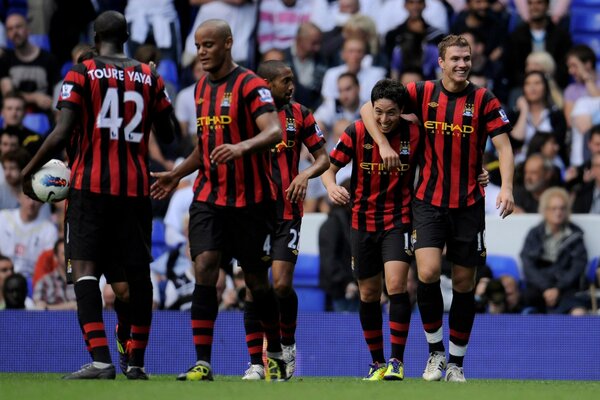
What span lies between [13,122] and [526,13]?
628cm

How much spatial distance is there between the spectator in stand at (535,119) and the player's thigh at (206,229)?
23.8 feet

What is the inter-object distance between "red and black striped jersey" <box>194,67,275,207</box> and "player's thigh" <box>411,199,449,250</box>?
48.8 inches

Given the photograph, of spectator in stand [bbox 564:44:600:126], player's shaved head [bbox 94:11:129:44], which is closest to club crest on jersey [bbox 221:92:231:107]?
player's shaved head [bbox 94:11:129:44]

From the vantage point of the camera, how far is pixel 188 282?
1369 cm

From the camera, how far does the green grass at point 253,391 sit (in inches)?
285

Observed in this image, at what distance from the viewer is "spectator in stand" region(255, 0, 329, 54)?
16906mm

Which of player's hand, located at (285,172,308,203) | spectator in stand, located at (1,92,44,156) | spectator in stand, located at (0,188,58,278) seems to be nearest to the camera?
player's hand, located at (285,172,308,203)

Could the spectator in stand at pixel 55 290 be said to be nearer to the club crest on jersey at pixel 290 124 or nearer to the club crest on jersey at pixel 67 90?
the club crest on jersey at pixel 290 124

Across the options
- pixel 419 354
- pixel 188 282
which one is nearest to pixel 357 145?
pixel 419 354

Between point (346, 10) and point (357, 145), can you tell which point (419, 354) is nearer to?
point (357, 145)

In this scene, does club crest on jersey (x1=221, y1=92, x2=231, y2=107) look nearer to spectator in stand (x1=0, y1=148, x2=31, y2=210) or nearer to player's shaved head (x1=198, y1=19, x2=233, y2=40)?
player's shaved head (x1=198, y1=19, x2=233, y2=40)

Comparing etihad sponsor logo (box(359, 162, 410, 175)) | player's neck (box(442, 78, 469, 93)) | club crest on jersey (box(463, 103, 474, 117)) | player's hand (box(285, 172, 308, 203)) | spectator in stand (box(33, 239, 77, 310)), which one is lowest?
spectator in stand (box(33, 239, 77, 310))

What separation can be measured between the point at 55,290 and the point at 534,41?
655 cm

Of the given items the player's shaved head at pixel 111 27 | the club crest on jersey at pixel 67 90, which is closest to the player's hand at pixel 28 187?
Result: the club crest on jersey at pixel 67 90
